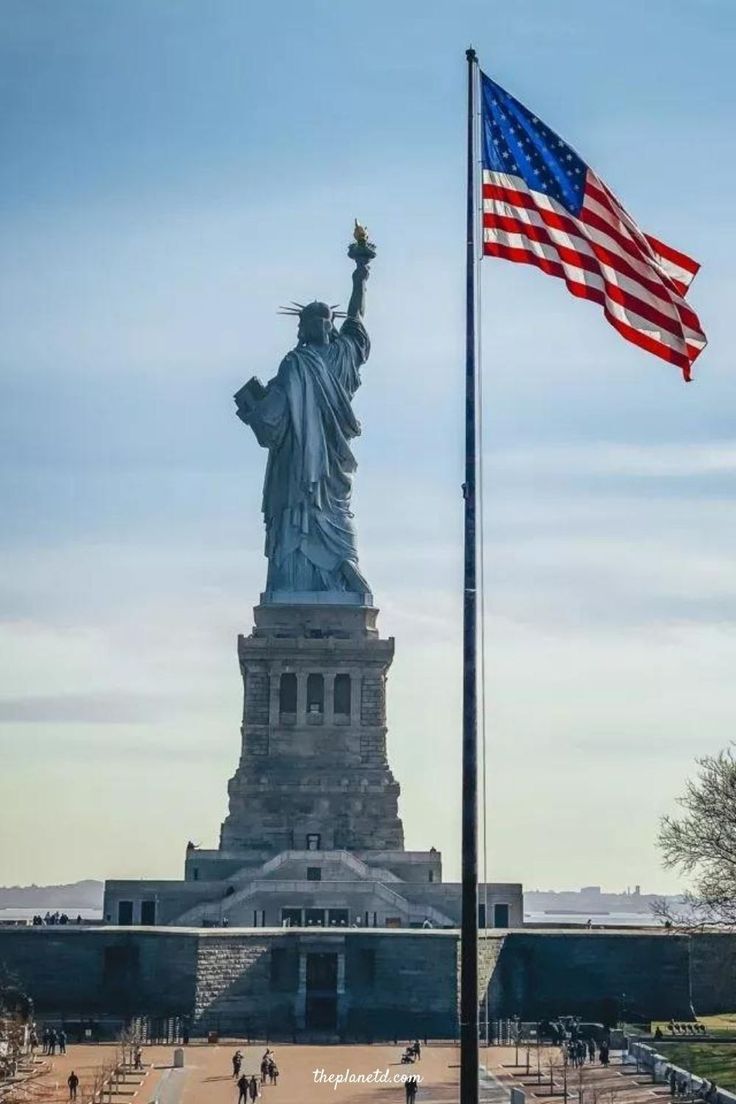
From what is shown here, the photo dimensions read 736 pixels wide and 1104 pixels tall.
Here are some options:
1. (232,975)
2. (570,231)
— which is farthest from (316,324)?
(570,231)

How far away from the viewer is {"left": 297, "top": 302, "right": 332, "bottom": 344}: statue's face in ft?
281

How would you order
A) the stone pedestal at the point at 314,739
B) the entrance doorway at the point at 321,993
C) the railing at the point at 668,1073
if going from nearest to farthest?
the railing at the point at 668,1073 → the entrance doorway at the point at 321,993 → the stone pedestal at the point at 314,739

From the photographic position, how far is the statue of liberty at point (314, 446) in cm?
8394

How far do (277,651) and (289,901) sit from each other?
13184 mm

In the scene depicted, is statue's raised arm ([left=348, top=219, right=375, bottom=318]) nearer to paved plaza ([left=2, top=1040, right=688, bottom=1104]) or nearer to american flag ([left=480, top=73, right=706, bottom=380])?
paved plaza ([left=2, top=1040, right=688, bottom=1104])

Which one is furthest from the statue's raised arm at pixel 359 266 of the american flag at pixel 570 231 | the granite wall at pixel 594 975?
the american flag at pixel 570 231

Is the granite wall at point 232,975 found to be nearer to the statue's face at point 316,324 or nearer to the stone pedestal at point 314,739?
the stone pedestal at point 314,739

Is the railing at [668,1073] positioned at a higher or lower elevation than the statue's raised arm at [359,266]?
lower

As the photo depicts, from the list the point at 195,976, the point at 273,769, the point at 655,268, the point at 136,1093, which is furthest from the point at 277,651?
the point at 655,268

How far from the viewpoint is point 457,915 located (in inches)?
2869

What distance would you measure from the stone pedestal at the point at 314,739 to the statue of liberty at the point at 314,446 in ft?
7.23

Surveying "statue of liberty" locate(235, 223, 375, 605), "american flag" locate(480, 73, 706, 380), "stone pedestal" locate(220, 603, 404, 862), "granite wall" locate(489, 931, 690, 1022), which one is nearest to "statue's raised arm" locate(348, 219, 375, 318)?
"statue of liberty" locate(235, 223, 375, 605)

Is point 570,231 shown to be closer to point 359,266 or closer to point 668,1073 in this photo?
point 668,1073

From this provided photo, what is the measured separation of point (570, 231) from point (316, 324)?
63.4m
